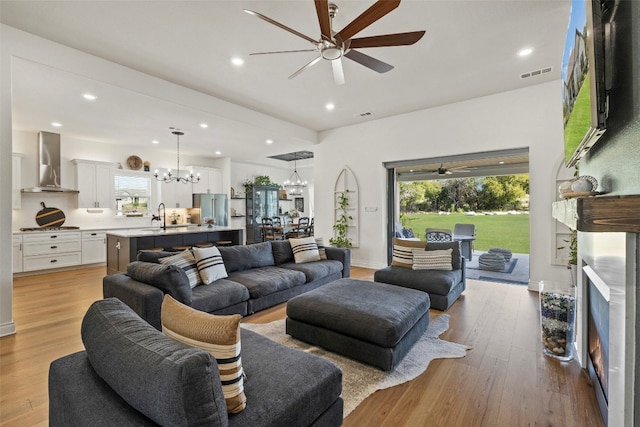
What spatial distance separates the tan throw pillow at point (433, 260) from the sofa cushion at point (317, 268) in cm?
117

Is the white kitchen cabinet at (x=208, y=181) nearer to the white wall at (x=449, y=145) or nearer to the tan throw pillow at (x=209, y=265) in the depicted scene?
the white wall at (x=449, y=145)

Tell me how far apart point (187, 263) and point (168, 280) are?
1.98ft

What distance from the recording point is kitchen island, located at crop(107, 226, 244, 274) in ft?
16.4

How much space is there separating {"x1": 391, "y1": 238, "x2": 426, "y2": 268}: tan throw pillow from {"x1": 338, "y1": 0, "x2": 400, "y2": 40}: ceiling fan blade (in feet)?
9.28

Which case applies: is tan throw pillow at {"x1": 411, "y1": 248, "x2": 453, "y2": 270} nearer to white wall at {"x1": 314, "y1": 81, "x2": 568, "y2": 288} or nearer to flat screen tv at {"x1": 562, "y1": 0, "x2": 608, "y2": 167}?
white wall at {"x1": 314, "y1": 81, "x2": 568, "y2": 288}

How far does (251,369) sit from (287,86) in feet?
13.1

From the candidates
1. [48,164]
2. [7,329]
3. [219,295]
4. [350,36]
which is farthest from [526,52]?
[48,164]

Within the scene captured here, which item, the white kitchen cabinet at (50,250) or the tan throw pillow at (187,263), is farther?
the white kitchen cabinet at (50,250)

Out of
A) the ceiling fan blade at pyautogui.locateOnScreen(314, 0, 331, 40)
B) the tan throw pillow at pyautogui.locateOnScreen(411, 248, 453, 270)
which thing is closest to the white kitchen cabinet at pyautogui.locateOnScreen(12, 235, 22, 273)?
the ceiling fan blade at pyautogui.locateOnScreen(314, 0, 331, 40)

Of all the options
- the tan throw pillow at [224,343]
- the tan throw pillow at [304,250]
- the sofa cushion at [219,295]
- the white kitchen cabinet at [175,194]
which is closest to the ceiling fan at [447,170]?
the tan throw pillow at [304,250]

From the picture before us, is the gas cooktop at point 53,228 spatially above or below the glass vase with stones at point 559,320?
above

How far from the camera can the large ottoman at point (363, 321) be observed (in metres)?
2.24

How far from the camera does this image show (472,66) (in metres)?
3.86

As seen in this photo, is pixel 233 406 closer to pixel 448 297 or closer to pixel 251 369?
pixel 251 369
